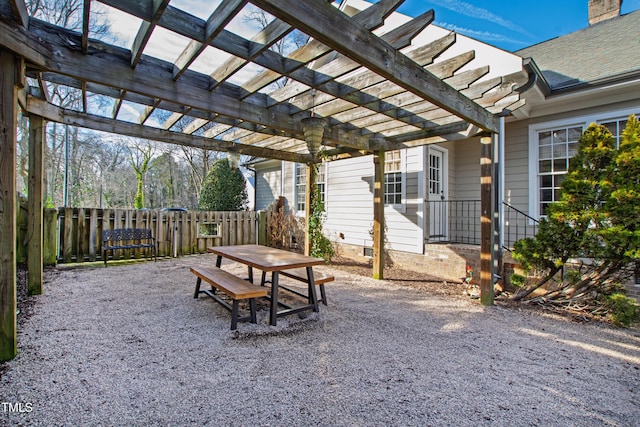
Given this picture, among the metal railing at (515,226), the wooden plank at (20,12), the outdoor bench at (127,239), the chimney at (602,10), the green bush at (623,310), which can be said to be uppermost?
the chimney at (602,10)

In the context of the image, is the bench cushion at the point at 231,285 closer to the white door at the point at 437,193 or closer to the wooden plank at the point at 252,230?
the white door at the point at 437,193

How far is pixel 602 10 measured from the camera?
7.76 metres

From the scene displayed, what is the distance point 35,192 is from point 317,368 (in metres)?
4.49

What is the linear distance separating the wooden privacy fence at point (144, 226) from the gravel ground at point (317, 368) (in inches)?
111

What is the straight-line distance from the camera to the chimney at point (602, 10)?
7602mm

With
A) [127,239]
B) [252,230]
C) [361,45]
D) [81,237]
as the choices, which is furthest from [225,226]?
[361,45]

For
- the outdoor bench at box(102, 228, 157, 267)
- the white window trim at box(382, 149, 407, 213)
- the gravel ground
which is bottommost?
the gravel ground

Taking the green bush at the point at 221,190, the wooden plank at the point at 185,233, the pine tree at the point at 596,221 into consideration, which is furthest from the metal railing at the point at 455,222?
the green bush at the point at 221,190

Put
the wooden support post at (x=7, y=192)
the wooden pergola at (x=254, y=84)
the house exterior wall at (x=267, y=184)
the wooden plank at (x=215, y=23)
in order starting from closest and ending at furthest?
the wooden plank at (x=215, y=23)
the wooden pergola at (x=254, y=84)
the wooden support post at (x=7, y=192)
the house exterior wall at (x=267, y=184)

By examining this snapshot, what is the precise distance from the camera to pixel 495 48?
550 cm

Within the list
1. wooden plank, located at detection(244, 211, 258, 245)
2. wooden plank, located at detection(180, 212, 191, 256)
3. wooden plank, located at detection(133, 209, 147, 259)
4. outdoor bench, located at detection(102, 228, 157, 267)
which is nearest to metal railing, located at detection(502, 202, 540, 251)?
wooden plank, located at detection(244, 211, 258, 245)

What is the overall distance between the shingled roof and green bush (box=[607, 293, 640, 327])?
11.0ft

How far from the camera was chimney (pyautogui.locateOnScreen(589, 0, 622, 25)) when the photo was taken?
7.60 m

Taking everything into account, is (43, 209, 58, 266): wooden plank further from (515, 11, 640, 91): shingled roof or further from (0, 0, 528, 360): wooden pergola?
(515, 11, 640, 91): shingled roof
